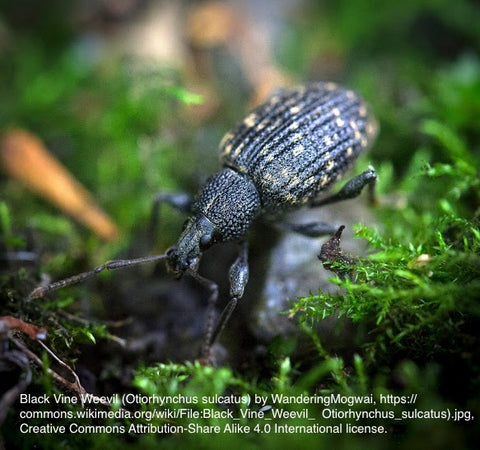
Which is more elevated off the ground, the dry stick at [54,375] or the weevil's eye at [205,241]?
the weevil's eye at [205,241]

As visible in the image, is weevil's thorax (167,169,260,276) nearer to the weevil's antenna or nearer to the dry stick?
the weevil's antenna

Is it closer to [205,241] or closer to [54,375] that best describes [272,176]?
[205,241]

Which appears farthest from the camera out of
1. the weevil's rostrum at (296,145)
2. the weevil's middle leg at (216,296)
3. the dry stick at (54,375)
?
the weevil's rostrum at (296,145)

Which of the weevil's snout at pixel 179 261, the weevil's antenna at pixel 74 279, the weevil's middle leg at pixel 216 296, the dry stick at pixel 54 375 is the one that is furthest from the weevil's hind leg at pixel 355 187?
the dry stick at pixel 54 375

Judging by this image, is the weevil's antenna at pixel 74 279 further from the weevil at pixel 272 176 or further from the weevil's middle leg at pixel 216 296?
the weevil's middle leg at pixel 216 296

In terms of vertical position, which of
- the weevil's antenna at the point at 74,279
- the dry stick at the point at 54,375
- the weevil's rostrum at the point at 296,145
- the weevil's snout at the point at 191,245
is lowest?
the dry stick at the point at 54,375

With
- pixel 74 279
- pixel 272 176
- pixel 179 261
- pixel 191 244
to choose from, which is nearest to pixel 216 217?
pixel 191 244

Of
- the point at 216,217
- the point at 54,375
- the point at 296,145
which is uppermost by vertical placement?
the point at 296,145
